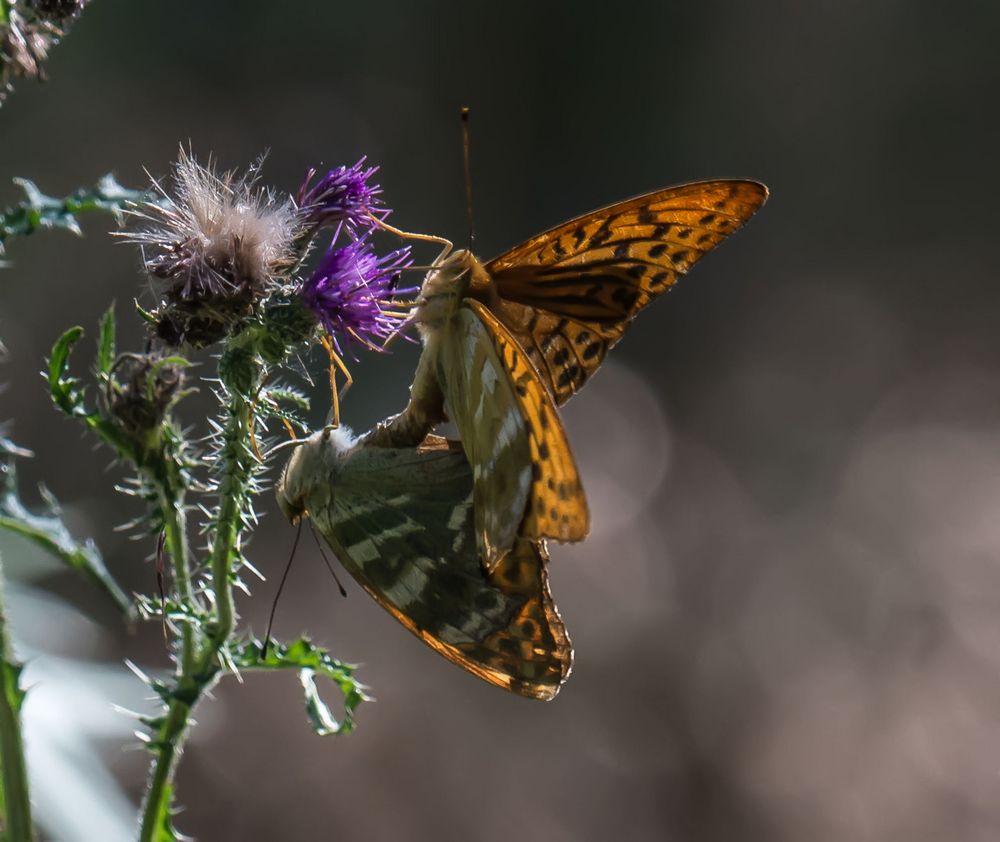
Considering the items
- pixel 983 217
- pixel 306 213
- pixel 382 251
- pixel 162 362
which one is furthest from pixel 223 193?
pixel 983 217

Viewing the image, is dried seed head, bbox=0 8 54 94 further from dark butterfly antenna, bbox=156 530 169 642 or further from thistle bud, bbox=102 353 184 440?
dark butterfly antenna, bbox=156 530 169 642

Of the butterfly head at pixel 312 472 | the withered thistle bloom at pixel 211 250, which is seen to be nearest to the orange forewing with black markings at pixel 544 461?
the butterfly head at pixel 312 472

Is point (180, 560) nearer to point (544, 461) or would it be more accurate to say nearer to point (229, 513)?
point (229, 513)

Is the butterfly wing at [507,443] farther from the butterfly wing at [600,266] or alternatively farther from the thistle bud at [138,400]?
the thistle bud at [138,400]

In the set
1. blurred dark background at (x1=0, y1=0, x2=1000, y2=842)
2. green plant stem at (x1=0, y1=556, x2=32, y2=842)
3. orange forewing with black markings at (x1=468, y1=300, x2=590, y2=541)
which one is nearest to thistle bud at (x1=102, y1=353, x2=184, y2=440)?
green plant stem at (x1=0, y1=556, x2=32, y2=842)

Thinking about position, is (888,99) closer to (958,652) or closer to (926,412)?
(926,412)
